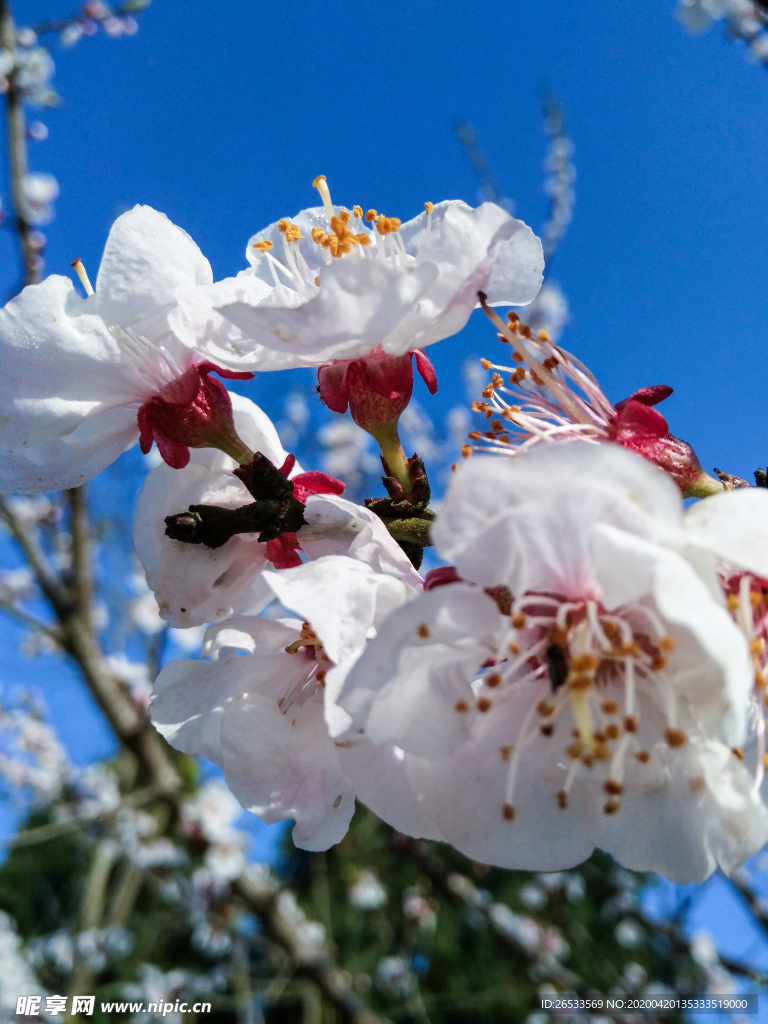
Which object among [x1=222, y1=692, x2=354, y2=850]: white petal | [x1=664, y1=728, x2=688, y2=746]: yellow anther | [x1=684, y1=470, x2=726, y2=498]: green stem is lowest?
[x1=222, y1=692, x2=354, y2=850]: white petal

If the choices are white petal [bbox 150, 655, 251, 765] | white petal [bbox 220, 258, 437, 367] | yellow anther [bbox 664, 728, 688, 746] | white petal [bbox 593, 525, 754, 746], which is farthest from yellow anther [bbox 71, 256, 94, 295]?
yellow anther [bbox 664, 728, 688, 746]

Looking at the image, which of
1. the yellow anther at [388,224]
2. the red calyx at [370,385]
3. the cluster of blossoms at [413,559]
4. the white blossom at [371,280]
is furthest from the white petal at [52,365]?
the yellow anther at [388,224]

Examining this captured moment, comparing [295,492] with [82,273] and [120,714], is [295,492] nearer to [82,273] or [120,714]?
[82,273]

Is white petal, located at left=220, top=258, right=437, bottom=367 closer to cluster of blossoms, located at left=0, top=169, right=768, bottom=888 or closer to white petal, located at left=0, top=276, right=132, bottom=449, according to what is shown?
cluster of blossoms, located at left=0, top=169, right=768, bottom=888

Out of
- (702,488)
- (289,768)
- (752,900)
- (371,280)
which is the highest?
(371,280)

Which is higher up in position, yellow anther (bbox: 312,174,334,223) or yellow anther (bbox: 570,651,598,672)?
yellow anther (bbox: 312,174,334,223)

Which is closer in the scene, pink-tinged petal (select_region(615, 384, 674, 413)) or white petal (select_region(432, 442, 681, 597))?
white petal (select_region(432, 442, 681, 597))

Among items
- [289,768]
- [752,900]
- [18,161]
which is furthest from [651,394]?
[18,161]
